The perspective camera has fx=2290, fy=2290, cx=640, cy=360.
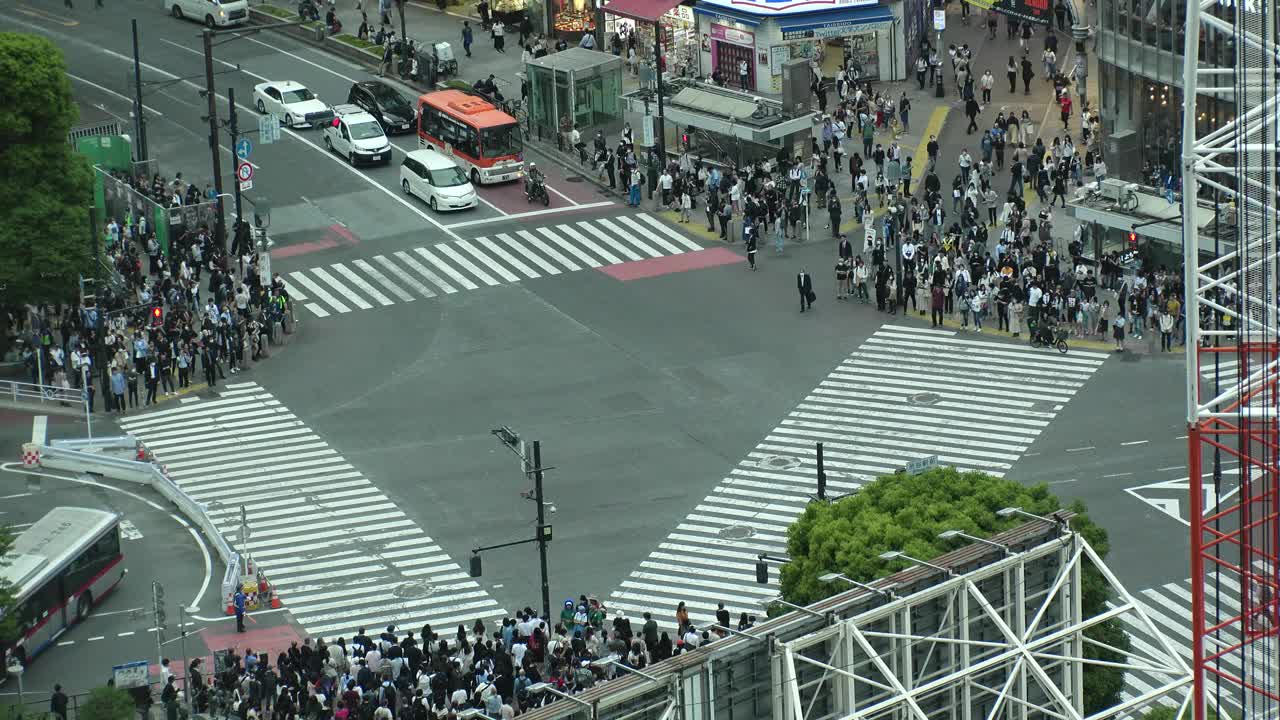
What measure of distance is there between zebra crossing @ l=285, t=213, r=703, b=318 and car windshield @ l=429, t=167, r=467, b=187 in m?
3.35

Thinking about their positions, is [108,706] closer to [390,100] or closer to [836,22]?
[390,100]

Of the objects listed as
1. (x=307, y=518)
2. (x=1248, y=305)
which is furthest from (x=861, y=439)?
(x=1248, y=305)

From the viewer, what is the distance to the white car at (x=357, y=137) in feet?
284

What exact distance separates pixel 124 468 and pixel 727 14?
118 feet

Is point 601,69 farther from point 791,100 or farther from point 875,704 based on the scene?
point 875,704

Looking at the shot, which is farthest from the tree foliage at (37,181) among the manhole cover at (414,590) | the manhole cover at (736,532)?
the manhole cover at (736,532)

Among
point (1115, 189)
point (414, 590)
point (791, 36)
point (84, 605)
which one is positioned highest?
point (791, 36)

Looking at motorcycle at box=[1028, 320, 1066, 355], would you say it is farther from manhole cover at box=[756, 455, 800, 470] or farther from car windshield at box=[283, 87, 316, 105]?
car windshield at box=[283, 87, 316, 105]

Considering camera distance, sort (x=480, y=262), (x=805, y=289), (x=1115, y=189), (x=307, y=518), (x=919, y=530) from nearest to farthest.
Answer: (x=919, y=530), (x=307, y=518), (x=805, y=289), (x=1115, y=189), (x=480, y=262)

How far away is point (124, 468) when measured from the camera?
6206 cm

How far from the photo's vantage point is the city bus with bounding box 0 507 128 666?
52156mm

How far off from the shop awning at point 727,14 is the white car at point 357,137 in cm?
1347

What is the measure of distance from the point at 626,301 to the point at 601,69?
16907mm

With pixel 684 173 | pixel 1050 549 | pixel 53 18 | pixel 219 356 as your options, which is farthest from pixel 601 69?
pixel 1050 549
